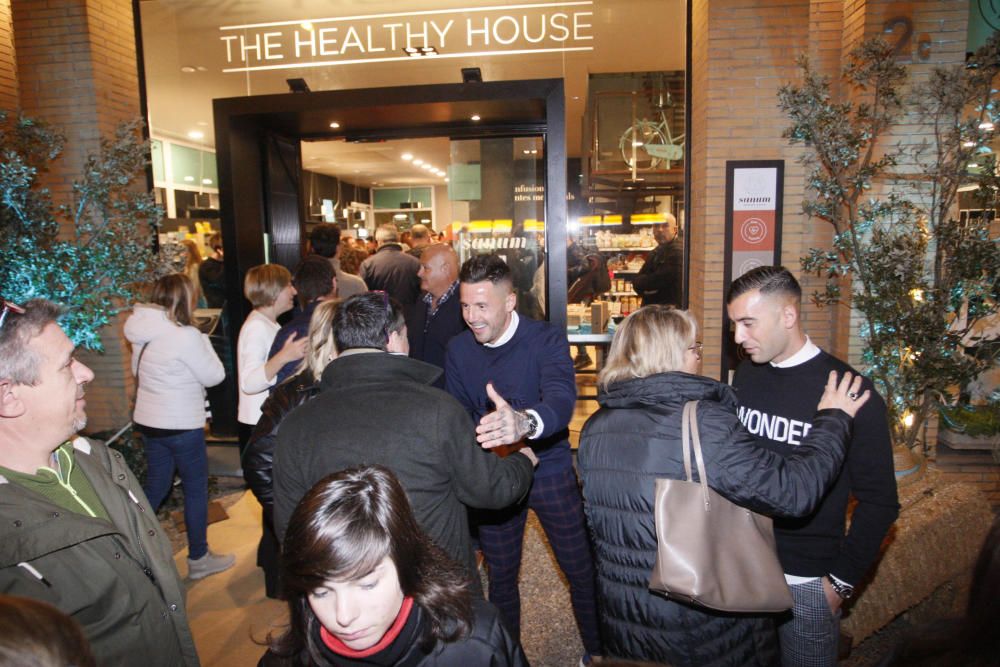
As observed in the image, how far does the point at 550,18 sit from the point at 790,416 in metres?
5.39

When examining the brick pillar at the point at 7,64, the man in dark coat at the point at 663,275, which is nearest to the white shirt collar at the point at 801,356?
the man in dark coat at the point at 663,275

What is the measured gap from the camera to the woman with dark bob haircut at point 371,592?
4.06 ft

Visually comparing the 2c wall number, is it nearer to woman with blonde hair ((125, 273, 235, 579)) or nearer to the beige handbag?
the beige handbag

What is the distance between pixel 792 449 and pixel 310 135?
5.48m

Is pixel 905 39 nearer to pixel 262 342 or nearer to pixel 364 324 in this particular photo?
pixel 364 324

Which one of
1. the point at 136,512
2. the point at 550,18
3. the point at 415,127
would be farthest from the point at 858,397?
the point at 550,18

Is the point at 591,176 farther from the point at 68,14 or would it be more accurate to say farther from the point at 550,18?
the point at 68,14

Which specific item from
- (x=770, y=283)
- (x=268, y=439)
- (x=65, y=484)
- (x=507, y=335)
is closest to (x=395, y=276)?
(x=507, y=335)

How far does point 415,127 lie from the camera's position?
6.01 meters

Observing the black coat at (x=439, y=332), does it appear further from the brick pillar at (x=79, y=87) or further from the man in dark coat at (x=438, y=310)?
the brick pillar at (x=79, y=87)

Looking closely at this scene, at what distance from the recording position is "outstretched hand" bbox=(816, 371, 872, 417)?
189cm

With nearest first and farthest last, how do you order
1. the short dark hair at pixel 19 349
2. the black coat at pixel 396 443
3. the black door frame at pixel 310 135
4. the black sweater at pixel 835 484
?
the short dark hair at pixel 19 349
the black coat at pixel 396 443
the black sweater at pixel 835 484
the black door frame at pixel 310 135

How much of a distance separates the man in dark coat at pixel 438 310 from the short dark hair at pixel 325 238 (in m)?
1.65

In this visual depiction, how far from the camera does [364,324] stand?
206cm
